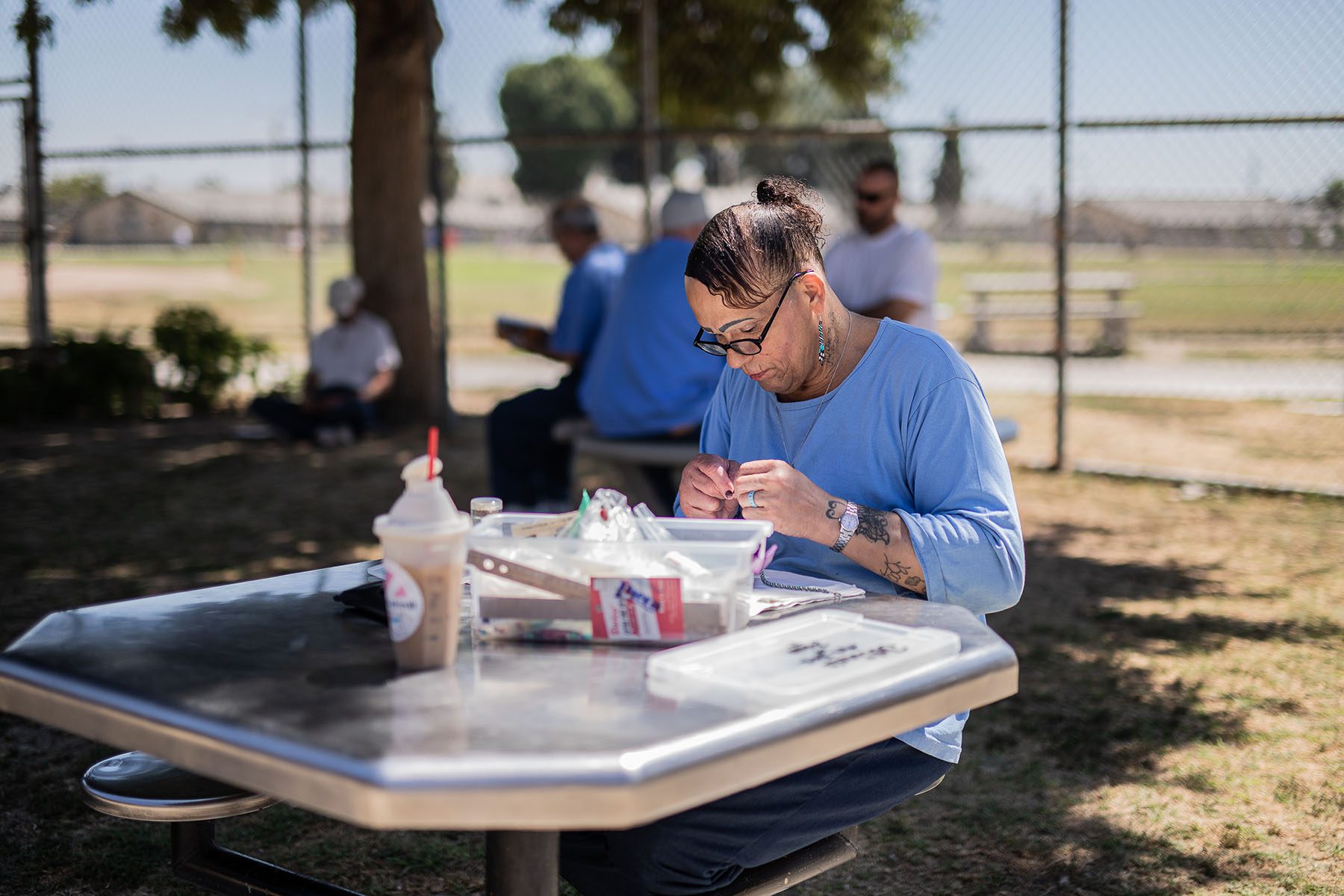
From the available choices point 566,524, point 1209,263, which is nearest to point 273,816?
point 566,524

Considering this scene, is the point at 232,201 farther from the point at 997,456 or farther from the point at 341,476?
the point at 997,456

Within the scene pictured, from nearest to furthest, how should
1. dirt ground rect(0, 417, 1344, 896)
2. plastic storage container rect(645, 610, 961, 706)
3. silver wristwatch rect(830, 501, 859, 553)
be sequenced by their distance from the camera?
plastic storage container rect(645, 610, 961, 706) → silver wristwatch rect(830, 501, 859, 553) → dirt ground rect(0, 417, 1344, 896)

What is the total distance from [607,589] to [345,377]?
26.2ft

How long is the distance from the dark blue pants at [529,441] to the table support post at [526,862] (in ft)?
15.7

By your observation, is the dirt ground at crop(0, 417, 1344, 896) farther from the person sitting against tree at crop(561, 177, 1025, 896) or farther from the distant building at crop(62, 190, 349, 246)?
the distant building at crop(62, 190, 349, 246)

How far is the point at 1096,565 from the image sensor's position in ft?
19.6

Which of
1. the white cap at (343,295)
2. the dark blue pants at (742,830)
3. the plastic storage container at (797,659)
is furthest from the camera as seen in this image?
the white cap at (343,295)

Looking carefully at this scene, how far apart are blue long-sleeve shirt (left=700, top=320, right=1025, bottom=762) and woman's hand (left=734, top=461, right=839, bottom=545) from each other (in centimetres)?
14

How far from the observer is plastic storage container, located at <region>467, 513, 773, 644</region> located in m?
1.77

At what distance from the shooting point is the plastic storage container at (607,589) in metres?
1.77

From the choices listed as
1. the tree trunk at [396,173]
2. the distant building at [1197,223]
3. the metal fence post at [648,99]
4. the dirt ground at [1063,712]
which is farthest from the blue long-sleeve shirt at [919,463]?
the tree trunk at [396,173]

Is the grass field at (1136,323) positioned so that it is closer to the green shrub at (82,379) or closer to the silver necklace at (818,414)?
the green shrub at (82,379)

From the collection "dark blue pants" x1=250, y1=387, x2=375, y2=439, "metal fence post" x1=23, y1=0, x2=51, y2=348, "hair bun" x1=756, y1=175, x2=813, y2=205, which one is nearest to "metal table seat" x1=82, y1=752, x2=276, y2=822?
"hair bun" x1=756, y1=175, x2=813, y2=205

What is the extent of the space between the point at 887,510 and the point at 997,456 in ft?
0.68
